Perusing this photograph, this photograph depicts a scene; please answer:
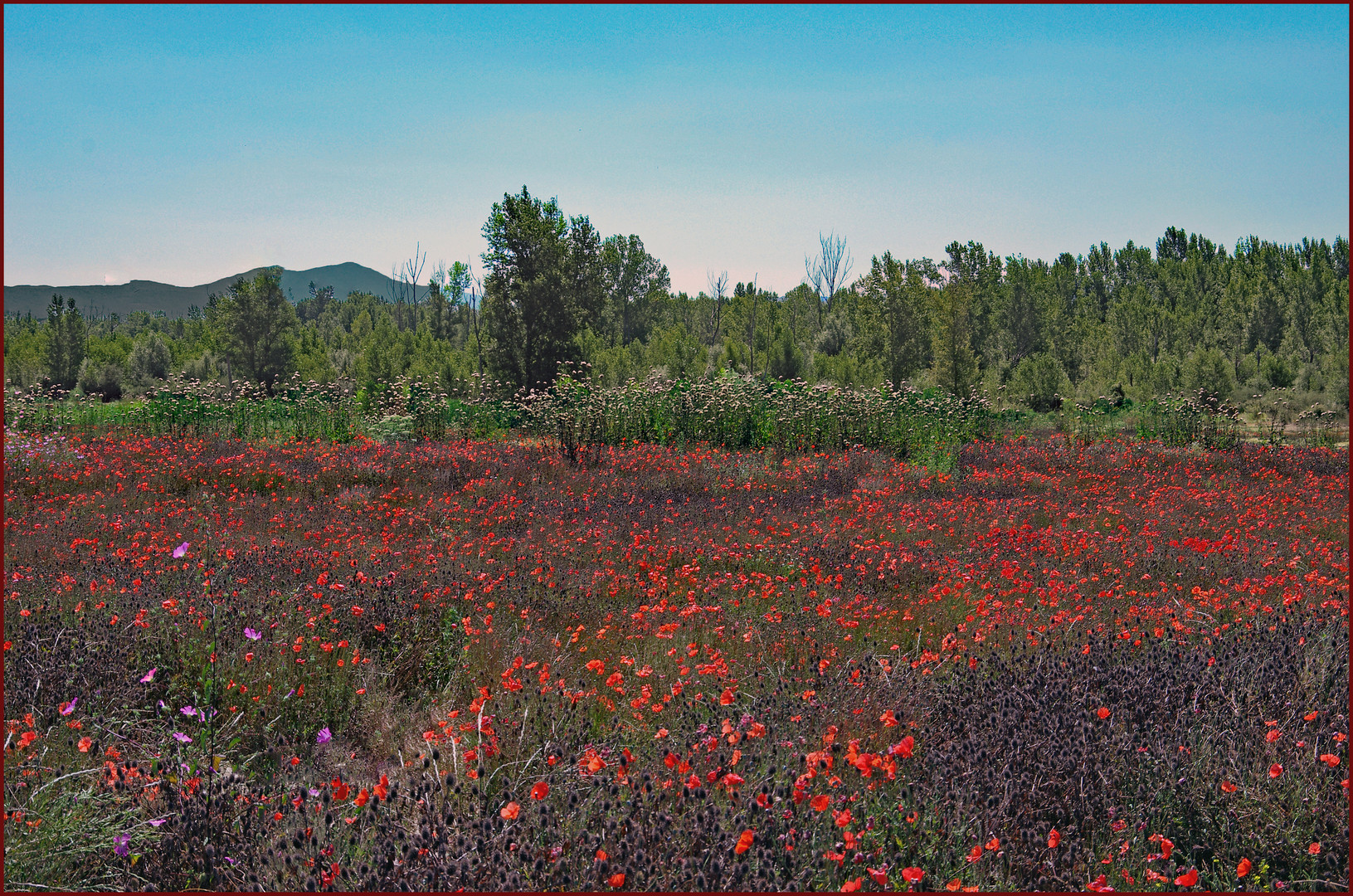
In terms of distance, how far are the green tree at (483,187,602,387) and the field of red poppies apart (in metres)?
13.5

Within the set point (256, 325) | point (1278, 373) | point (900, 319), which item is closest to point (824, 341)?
point (900, 319)

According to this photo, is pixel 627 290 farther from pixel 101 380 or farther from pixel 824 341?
pixel 101 380

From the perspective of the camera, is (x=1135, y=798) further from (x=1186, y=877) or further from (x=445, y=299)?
(x=445, y=299)

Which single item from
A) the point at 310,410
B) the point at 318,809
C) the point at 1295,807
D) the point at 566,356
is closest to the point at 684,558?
the point at 318,809

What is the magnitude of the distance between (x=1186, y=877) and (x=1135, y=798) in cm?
64

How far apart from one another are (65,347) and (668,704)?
3776cm

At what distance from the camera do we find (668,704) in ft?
11.1

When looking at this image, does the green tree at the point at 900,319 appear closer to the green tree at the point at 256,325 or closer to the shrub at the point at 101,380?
the green tree at the point at 256,325

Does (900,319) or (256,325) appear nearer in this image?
(900,319)

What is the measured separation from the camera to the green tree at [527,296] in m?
20.2

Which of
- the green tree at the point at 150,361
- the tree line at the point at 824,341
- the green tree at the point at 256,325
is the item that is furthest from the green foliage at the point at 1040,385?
the green tree at the point at 150,361

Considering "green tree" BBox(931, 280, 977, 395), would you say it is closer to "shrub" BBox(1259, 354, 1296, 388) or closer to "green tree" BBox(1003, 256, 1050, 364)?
"shrub" BBox(1259, 354, 1296, 388)

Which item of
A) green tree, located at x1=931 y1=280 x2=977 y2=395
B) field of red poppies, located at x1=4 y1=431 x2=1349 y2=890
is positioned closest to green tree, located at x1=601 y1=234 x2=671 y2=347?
green tree, located at x1=931 y1=280 x2=977 y2=395

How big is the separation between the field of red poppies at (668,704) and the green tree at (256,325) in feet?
76.8
